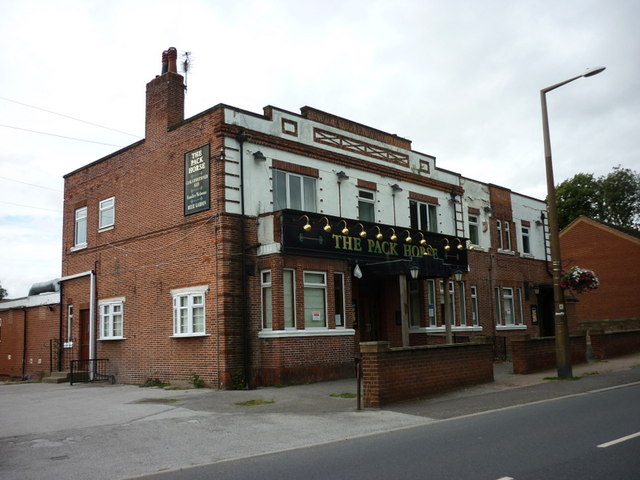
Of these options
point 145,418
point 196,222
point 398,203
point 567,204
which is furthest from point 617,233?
point 145,418

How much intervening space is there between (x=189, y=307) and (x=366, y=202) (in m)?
7.54

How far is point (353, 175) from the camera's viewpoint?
21688 millimetres

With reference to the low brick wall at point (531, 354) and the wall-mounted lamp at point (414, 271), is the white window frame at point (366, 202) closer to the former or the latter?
the wall-mounted lamp at point (414, 271)

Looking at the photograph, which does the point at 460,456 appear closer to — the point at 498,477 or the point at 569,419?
the point at 498,477

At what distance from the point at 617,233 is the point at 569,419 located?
35.2 meters

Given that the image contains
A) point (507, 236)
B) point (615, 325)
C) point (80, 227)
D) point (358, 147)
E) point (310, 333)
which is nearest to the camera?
point (310, 333)

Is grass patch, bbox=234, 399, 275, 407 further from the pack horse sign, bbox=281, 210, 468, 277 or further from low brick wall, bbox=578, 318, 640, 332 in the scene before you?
low brick wall, bbox=578, 318, 640, 332

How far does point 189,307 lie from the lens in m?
18.4

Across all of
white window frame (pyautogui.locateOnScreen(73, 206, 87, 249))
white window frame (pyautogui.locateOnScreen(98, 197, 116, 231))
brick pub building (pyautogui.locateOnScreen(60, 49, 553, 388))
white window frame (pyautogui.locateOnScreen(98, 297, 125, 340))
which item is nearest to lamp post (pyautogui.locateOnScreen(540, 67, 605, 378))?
brick pub building (pyautogui.locateOnScreen(60, 49, 553, 388))

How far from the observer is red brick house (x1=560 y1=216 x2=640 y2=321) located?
133 feet

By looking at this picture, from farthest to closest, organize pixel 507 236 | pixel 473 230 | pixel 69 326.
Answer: pixel 507 236, pixel 473 230, pixel 69 326

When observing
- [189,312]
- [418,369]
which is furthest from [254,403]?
[189,312]

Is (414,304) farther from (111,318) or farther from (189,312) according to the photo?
(111,318)

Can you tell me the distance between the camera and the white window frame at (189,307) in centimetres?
1805
